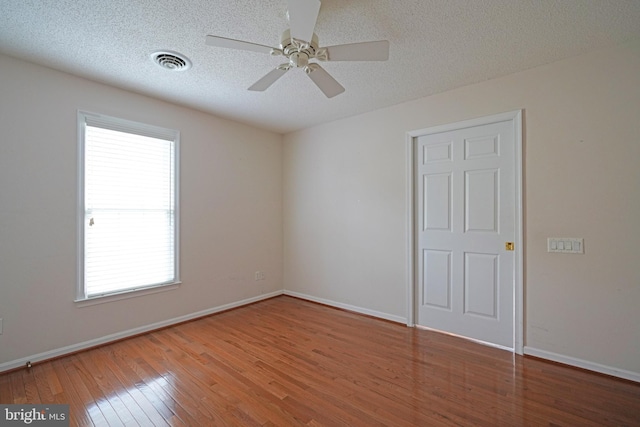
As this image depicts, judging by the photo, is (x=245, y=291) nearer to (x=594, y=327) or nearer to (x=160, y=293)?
(x=160, y=293)

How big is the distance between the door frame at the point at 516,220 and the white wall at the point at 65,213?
2.35 m

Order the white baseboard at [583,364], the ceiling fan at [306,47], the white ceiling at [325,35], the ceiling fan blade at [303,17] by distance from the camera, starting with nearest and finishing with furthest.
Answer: the ceiling fan blade at [303,17]
the ceiling fan at [306,47]
the white ceiling at [325,35]
the white baseboard at [583,364]

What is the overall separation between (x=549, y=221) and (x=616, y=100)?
1.04 m

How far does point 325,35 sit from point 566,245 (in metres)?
2.61

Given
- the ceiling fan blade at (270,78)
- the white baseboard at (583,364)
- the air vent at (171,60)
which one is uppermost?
the air vent at (171,60)

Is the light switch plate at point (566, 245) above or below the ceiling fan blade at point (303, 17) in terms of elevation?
below

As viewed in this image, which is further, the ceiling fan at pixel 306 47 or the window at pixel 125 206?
the window at pixel 125 206

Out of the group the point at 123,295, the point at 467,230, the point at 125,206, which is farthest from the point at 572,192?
the point at 123,295

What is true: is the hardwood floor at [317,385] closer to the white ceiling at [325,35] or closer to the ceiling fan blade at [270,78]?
the ceiling fan blade at [270,78]

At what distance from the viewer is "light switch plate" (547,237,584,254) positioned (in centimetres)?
237

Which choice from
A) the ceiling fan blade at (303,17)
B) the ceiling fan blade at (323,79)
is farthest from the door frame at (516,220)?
the ceiling fan blade at (303,17)

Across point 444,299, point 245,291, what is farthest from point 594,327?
point 245,291

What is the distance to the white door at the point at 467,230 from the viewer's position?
2.76 meters

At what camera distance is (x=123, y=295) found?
298 cm
